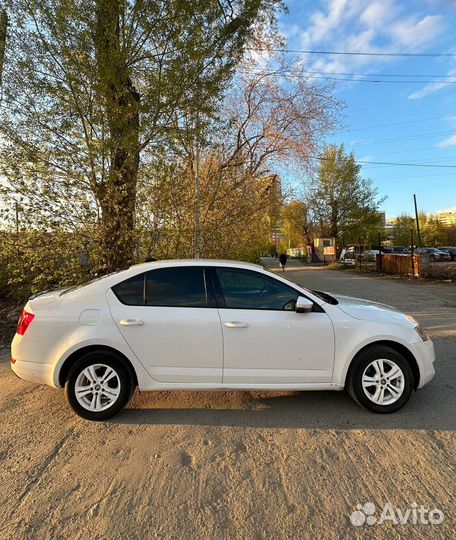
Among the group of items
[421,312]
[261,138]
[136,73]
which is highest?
[261,138]

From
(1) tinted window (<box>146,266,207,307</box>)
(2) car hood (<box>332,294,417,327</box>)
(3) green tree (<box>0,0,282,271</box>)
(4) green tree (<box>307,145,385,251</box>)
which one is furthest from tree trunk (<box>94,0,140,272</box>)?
(4) green tree (<box>307,145,385,251</box>)

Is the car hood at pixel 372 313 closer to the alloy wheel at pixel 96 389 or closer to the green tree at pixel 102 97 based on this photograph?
the alloy wheel at pixel 96 389

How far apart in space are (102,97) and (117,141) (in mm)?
802

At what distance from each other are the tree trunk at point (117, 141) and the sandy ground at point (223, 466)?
3.78 m

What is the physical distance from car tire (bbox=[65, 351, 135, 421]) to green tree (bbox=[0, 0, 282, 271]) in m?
4.04

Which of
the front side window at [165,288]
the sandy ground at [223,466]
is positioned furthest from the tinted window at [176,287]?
the sandy ground at [223,466]

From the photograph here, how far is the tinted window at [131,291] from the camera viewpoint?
3.65 meters

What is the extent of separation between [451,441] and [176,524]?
2.42 meters

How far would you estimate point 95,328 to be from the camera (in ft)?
11.5

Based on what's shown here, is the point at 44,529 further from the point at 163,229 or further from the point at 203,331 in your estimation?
the point at 163,229

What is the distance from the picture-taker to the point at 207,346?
11.5ft

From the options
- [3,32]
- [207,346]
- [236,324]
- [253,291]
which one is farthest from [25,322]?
[3,32]

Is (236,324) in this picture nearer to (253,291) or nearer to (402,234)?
(253,291)

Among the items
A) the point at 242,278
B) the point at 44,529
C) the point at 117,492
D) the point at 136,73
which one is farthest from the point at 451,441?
the point at 136,73
